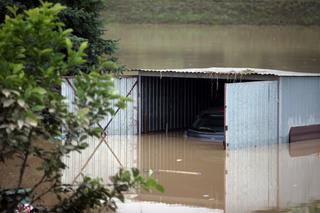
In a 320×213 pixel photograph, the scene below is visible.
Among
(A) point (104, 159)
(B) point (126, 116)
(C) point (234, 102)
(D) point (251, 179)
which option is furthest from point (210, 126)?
(D) point (251, 179)

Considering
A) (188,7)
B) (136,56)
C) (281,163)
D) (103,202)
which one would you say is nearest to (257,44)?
(188,7)

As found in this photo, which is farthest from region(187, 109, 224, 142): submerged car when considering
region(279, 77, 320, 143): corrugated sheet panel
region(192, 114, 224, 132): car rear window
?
region(279, 77, 320, 143): corrugated sheet panel

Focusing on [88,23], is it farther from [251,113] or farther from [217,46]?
[217,46]

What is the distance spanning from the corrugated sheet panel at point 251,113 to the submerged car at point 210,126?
3.98 feet

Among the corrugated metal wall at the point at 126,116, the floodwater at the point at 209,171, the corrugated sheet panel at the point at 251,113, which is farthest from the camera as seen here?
the corrugated metal wall at the point at 126,116

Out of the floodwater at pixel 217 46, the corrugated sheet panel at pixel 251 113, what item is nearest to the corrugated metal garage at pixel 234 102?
the corrugated sheet panel at pixel 251 113

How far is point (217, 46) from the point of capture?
54.4 metres

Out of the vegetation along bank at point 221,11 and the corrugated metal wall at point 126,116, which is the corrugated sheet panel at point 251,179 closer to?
the corrugated metal wall at point 126,116

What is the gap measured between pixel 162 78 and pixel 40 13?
58.6 ft

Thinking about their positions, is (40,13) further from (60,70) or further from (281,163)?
(281,163)

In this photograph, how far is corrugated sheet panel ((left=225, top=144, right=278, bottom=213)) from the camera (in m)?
12.9

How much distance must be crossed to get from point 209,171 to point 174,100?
22.6 feet

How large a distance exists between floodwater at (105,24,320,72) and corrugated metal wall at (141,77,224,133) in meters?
14.9

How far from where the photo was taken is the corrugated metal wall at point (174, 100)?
21547 mm
